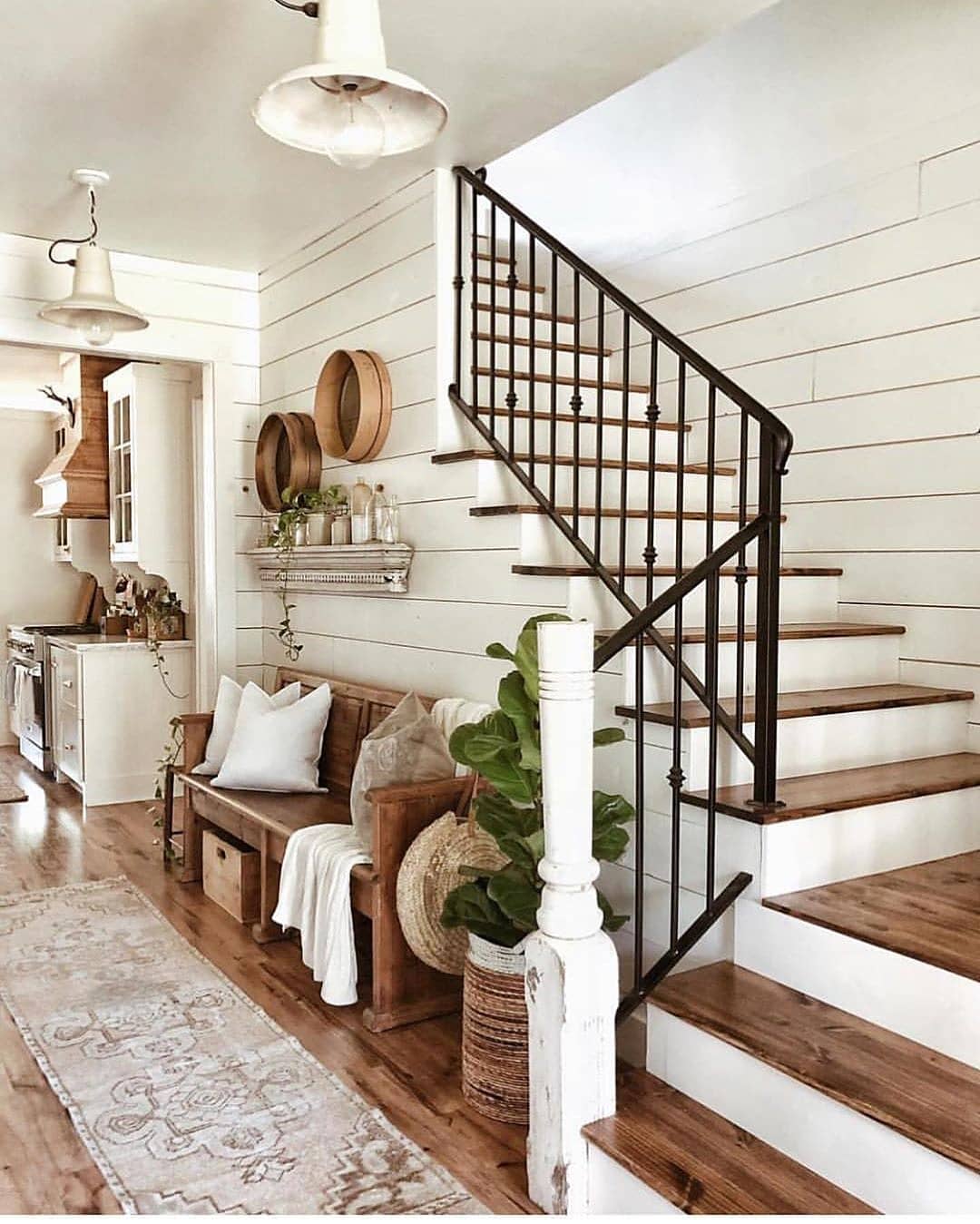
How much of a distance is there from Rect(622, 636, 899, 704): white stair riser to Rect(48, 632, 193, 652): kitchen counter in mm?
3502

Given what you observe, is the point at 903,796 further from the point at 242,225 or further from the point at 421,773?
the point at 242,225

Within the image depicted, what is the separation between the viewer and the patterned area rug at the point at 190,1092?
7.46ft

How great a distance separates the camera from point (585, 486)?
371cm

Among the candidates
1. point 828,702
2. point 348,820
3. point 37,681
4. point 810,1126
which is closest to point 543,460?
point 828,702

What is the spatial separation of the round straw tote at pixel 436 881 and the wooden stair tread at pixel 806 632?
665 millimetres

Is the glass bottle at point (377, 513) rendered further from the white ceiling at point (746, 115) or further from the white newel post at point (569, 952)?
the white newel post at point (569, 952)

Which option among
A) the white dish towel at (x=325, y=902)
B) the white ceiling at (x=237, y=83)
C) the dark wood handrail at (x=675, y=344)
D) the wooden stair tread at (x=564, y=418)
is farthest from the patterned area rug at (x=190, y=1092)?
the white ceiling at (x=237, y=83)

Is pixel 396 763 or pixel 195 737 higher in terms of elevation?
pixel 396 763

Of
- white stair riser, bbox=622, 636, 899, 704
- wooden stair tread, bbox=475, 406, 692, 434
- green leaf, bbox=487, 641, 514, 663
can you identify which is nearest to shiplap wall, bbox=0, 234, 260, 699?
wooden stair tread, bbox=475, 406, 692, 434

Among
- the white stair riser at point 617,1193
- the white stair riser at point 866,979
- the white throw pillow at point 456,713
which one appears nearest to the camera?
the white stair riser at point 617,1193

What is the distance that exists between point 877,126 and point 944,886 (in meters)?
2.41

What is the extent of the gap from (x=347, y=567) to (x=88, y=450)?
3302 millimetres

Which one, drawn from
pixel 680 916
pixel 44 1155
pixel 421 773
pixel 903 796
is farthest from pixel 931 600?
pixel 44 1155

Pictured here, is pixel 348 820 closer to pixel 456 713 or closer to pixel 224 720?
pixel 456 713
